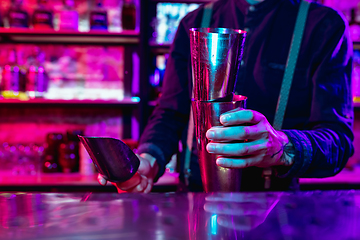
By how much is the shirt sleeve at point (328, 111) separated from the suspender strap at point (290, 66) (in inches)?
1.8

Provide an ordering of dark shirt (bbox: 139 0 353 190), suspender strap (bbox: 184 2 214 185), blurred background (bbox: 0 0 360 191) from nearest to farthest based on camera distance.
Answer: dark shirt (bbox: 139 0 353 190)
suspender strap (bbox: 184 2 214 185)
blurred background (bbox: 0 0 360 191)

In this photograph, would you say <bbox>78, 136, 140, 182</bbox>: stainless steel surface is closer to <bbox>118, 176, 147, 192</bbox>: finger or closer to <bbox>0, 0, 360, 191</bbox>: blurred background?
<bbox>118, 176, 147, 192</bbox>: finger

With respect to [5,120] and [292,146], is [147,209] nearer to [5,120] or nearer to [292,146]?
[292,146]

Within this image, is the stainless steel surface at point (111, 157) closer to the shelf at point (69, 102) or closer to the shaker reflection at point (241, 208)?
the shaker reflection at point (241, 208)

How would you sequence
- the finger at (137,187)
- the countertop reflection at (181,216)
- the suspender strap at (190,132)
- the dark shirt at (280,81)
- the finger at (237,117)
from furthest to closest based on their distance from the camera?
the suspender strap at (190,132) → the dark shirt at (280,81) → the finger at (137,187) → the finger at (237,117) → the countertop reflection at (181,216)

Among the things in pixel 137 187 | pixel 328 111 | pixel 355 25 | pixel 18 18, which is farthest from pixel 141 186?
pixel 355 25

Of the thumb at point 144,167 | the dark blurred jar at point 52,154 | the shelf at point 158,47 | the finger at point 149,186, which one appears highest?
the shelf at point 158,47

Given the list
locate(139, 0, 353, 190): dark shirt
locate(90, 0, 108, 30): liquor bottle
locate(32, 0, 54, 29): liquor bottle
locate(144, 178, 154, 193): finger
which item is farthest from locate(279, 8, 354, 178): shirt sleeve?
locate(32, 0, 54, 29): liquor bottle

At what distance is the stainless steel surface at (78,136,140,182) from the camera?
0.41 meters

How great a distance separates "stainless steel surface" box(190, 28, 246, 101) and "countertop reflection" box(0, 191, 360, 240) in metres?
0.14

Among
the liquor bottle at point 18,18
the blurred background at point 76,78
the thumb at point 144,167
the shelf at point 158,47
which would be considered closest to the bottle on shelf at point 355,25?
the blurred background at point 76,78

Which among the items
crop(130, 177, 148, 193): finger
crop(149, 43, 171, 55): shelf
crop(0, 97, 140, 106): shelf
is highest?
crop(149, 43, 171, 55): shelf

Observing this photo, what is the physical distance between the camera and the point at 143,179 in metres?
0.65

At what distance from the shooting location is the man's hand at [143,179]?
0.59m
